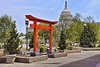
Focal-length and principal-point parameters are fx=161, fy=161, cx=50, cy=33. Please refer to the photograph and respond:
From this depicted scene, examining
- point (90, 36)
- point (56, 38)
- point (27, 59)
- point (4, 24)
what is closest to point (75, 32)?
point (90, 36)

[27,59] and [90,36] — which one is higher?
[90,36]

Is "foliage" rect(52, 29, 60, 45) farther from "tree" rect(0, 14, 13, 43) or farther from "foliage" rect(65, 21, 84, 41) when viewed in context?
"tree" rect(0, 14, 13, 43)

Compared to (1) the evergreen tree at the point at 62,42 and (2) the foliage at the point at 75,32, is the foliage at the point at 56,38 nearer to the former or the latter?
(2) the foliage at the point at 75,32

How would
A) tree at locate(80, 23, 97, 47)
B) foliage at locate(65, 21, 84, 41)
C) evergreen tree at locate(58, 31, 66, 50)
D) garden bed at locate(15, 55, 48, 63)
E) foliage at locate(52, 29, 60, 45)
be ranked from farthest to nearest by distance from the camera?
1. foliage at locate(65, 21, 84, 41)
2. tree at locate(80, 23, 97, 47)
3. foliage at locate(52, 29, 60, 45)
4. evergreen tree at locate(58, 31, 66, 50)
5. garden bed at locate(15, 55, 48, 63)

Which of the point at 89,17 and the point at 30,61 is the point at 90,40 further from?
the point at 89,17

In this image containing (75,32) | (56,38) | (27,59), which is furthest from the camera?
(75,32)

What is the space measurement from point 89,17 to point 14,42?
92.8 metres

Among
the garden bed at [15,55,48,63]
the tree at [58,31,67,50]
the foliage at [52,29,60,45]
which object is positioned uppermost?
the foliage at [52,29,60,45]

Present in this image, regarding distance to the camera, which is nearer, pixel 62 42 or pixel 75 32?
pixel 62 42

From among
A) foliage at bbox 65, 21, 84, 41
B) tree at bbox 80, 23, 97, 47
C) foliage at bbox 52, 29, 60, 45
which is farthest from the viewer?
foliage at bbox 65, 21, 84, 41

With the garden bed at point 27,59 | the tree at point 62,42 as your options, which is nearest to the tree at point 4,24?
the tree at point 62,42

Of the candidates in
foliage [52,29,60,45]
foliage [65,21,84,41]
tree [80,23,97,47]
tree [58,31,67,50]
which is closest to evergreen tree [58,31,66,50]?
tree [58,31,67,50]

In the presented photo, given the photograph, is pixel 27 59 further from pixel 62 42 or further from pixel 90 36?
pixel 90 36

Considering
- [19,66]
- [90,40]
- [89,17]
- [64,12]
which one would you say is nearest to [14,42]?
[19,66]
